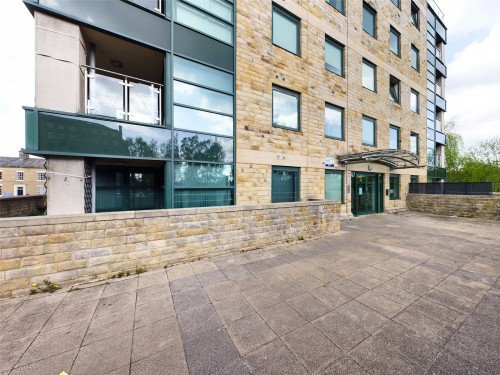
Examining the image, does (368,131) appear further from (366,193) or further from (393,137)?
(366,193)

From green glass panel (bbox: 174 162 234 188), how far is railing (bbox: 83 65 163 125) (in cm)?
156

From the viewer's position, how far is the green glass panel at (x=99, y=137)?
4.69 m

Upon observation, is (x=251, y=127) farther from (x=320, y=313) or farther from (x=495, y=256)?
(x=495, y=256)

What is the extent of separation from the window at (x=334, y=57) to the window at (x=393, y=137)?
5.97 meters

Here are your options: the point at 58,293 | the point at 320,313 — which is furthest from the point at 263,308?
the point at 58,293

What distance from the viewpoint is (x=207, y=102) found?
680 centimetres

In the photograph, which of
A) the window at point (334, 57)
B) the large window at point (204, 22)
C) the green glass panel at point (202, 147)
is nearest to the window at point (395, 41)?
the window at point (334, 57)

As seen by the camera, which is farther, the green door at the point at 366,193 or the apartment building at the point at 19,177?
the apartment building at the point at 19,177

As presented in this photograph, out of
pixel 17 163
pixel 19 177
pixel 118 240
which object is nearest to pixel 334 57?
pixel 118 240

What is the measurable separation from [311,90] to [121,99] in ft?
25.4

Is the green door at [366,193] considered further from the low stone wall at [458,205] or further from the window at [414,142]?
the window at [414,142]

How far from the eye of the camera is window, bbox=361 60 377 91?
1200cm

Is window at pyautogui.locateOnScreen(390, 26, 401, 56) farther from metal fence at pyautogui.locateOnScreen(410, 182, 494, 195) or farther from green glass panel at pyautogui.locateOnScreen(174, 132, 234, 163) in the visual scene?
green glass panel at pyautogui.locateOnScreen(174, 132, 234, 163)

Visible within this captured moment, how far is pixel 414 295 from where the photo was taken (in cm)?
344
